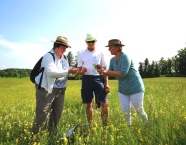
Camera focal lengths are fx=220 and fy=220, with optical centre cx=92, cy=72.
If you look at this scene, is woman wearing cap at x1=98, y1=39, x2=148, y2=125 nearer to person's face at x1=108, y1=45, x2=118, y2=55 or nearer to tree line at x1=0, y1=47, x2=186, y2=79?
person's face at x1=108, y1=45, x2=118, y2=55

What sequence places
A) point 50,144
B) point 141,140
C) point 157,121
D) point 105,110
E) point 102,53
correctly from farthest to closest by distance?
point 102,53, point 105,110, point 50,144, point 157,121, point 141,140

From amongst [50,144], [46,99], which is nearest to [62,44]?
[46,99]

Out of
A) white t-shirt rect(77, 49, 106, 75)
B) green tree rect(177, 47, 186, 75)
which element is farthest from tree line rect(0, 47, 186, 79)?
white t-shirt rect(77, 49, 106, 75)

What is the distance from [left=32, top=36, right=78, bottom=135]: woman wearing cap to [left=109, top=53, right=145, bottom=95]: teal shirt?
3.41ft

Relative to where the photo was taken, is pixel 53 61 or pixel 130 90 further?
pixel 130 90

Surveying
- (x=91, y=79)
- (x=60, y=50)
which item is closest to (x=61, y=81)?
(x=60, y=50)

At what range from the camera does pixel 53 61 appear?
14.4 ft

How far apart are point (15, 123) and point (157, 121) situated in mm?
3696

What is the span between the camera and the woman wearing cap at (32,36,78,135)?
4.34m

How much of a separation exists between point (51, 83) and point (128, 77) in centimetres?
173

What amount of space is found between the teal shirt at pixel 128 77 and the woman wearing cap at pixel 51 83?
1039mm

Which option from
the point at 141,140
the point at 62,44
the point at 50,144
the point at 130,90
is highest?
the point at 62,44

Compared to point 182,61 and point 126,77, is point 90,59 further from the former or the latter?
point 182,61

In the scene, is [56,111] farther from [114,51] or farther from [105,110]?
[114,51]
